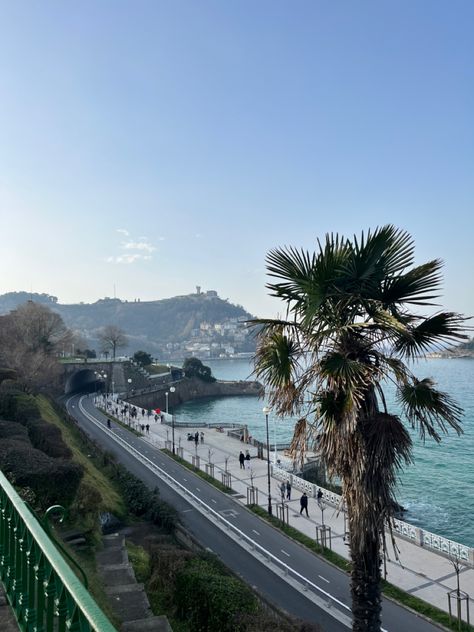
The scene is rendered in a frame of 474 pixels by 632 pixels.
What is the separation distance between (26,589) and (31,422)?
57.5 feet

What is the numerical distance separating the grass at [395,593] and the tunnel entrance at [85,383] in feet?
230

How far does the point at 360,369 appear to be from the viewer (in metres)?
6.36

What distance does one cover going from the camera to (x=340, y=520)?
23.1m

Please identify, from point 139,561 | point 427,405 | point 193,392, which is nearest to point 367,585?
point 427,405

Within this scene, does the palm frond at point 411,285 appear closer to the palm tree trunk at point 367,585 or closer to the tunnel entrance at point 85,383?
the palm tree trunk at point 367,585

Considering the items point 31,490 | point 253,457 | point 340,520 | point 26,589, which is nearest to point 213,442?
point 253,457

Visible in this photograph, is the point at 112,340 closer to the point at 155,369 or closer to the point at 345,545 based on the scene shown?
the point at 155,369

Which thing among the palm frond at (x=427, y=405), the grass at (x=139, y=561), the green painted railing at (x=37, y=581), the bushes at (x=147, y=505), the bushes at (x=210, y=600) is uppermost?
the palm frond at (x=427, y=405)

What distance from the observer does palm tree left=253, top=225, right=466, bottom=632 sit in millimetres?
6250

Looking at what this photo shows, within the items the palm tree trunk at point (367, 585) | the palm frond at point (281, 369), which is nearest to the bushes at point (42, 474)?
the palm frond at point (281, 369)

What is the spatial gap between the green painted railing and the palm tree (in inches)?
153

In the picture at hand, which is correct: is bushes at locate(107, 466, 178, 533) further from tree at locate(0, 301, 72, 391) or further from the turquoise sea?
tree at locate(0, 301, 72, 391)

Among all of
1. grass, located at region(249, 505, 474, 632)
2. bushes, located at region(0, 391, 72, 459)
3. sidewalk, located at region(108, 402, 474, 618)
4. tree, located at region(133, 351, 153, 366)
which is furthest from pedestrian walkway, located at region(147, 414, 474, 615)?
tree, located at region(133, 351, 153, 366)

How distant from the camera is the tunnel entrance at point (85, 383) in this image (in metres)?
87.6
